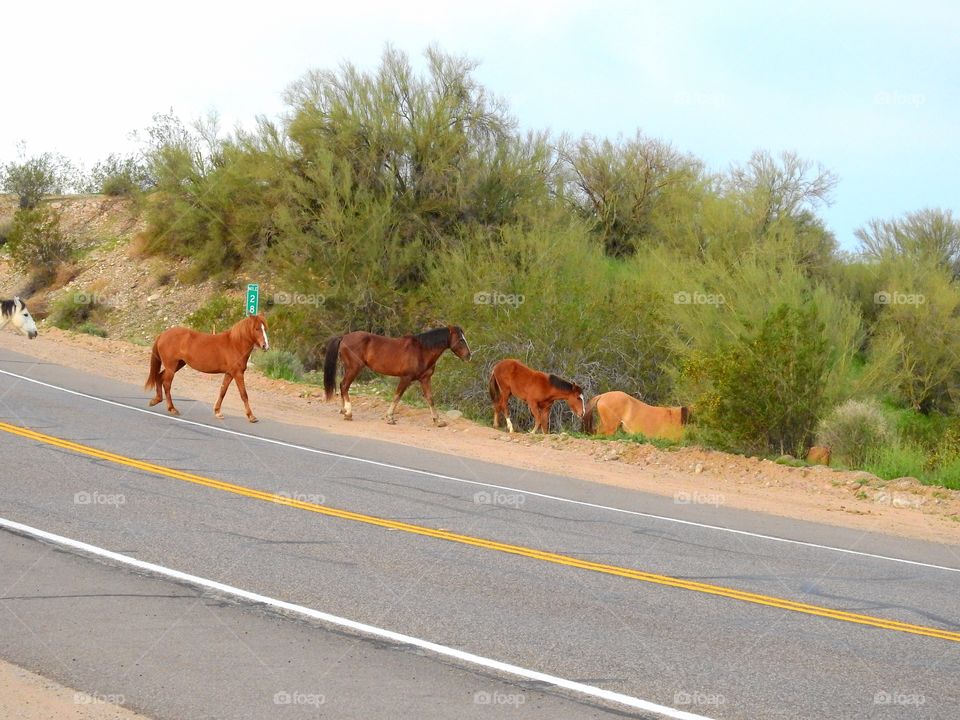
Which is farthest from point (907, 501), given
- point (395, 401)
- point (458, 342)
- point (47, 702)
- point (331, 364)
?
point (47, 702)

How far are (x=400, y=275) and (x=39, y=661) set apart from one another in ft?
95.9

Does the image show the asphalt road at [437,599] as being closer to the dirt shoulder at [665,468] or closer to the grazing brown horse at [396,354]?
the dirt shoulder at [665,468]

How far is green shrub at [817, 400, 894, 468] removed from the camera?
791 inches

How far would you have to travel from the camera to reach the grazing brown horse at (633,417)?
874 inches

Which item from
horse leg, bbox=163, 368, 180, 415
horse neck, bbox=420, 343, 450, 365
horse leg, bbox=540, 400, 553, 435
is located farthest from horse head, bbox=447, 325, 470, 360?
horse leg, bbox=163, 368, 180, 415

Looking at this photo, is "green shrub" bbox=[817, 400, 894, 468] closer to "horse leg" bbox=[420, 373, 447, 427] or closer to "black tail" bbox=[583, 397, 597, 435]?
"black tail" bbox=[583, 397, 597, 435]

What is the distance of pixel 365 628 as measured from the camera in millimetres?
8031

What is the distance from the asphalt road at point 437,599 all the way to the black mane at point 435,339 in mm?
5758

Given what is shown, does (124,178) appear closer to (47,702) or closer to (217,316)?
(217,316)

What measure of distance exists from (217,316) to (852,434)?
24115mm

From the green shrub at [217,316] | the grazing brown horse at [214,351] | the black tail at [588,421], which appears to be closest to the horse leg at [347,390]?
the grazing brown horse at [214,351]

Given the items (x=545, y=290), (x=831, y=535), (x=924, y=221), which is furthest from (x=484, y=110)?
(x=831, y=535)

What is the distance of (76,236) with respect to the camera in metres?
53.0

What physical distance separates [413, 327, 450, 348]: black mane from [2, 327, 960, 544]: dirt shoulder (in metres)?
1.62
